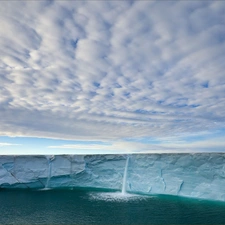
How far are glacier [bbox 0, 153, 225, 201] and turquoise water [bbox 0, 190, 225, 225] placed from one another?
1.00 meters

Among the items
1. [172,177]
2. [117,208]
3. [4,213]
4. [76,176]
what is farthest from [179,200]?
[4,213]

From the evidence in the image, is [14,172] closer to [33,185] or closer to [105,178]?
[33,185]

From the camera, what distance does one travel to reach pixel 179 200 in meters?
12.1

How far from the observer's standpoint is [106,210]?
9.70m

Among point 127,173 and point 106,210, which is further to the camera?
point 127,173

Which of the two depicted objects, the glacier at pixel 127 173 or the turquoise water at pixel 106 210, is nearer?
the turquoise water at pixel 106 210

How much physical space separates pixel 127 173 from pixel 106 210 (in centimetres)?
533

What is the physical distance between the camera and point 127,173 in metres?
14.9

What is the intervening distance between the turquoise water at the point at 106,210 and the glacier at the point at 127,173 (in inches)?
39.3

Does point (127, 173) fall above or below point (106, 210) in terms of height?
above

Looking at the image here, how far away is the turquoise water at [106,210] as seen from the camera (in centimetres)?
848

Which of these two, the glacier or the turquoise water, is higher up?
the glacier

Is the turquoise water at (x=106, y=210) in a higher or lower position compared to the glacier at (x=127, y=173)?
lower

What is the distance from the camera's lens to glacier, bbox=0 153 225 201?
12.7m
